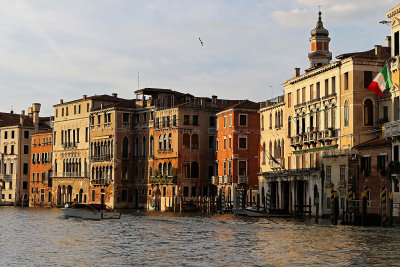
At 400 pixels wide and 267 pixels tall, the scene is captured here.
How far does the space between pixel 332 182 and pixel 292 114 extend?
35.5 feet

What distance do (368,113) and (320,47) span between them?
41.0 ft

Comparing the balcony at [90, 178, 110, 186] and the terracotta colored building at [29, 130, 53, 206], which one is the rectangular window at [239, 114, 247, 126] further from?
the terracotta colored building at [29, 130, 53, 206]

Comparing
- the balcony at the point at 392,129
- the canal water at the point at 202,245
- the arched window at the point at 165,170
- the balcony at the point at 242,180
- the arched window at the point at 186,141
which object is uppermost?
the arched window at the point at 186,141

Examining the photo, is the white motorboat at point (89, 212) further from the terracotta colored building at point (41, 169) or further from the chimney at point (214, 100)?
the terracotta colored building at point (41, 169)

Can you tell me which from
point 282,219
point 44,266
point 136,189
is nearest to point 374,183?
point 282,219

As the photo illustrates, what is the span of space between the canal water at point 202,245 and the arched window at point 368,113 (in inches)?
354

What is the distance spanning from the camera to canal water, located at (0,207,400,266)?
2700 centimetres

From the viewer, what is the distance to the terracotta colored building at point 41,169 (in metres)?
99.6

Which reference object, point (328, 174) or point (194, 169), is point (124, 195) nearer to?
point (194, 169)

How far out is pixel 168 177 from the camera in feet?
258

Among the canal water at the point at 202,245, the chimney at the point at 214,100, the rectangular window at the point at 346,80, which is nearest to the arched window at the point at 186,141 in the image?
the chimney at the point at 214,100

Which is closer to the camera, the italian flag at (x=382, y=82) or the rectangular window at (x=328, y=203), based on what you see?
the italian flag at (x=382, y=82)

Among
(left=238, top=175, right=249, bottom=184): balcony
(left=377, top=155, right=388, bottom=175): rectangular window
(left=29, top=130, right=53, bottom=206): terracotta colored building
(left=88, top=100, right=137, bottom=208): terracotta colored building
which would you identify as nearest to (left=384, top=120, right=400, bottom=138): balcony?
(left=377, top=155, right=388, bottom=175): rectangular window

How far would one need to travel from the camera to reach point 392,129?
4388 cm
